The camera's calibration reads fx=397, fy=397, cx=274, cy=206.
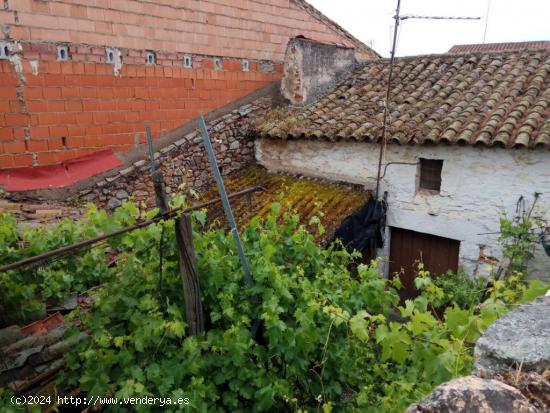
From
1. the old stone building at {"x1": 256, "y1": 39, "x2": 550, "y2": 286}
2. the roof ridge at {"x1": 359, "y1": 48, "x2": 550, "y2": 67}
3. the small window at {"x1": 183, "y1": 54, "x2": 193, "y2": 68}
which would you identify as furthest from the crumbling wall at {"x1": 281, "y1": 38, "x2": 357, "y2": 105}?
the small window at {"x1": 183, "y1": 54, "x2": 193, "y2": 68}

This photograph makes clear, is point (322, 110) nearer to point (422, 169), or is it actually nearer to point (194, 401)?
point (422, 169)

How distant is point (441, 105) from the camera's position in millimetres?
6988

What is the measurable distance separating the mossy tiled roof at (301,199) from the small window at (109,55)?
297 cm

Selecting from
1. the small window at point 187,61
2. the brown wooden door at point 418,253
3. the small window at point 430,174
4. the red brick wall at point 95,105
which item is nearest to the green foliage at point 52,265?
the red brick wall at point 95,105

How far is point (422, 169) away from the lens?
685 cm

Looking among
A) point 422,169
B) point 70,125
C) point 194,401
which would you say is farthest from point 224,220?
point 194,401

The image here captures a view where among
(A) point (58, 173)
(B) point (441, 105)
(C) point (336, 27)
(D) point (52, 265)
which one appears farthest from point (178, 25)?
(D) point (52, 265)

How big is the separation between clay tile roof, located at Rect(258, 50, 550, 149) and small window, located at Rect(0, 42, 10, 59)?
4.44 m

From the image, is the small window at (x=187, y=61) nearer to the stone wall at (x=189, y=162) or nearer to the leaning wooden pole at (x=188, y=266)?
the stone wall at (x=189, y=162)

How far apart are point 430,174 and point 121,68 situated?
5479 millimetres

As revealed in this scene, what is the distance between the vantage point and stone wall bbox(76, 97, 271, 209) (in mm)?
6740

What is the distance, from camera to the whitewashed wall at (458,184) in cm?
587

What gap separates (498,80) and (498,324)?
23.0 ft

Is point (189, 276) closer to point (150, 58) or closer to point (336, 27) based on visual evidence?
point (150, 58)
